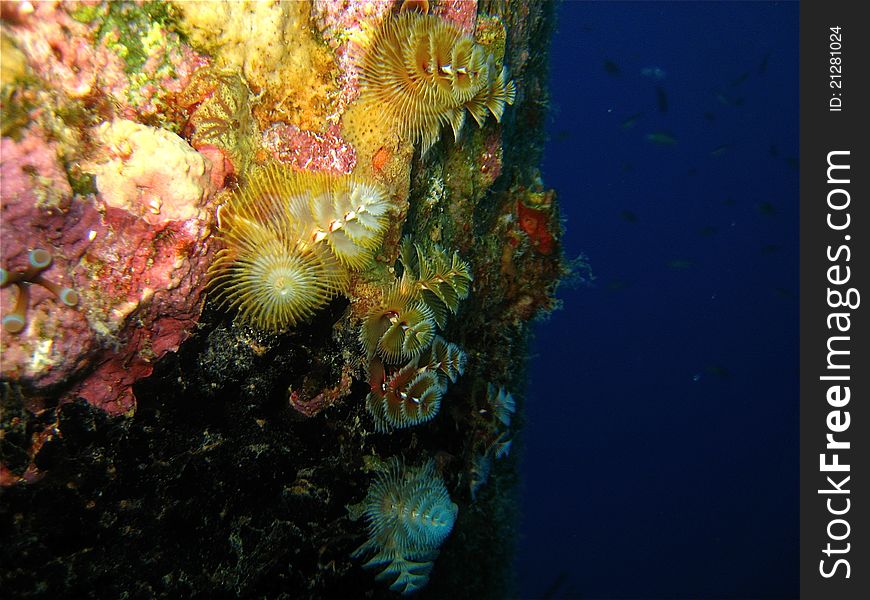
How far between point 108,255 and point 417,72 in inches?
66.4

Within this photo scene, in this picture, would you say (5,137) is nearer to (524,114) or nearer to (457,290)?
(457,290)

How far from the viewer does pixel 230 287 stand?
224 cm

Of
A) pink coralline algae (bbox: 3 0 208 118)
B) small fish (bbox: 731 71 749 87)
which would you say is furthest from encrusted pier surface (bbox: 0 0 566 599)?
small fish (bbox: 731 71 749 87)

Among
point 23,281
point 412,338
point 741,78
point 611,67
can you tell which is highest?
point 741,78

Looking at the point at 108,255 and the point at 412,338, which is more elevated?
the point at 108,255

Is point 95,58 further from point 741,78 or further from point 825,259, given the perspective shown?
point 741,78

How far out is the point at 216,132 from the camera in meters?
2.35

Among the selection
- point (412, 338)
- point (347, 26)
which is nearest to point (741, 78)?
point (347, 26)

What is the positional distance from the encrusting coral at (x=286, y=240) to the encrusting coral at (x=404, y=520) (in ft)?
4.35

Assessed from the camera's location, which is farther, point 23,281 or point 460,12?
point 460,12

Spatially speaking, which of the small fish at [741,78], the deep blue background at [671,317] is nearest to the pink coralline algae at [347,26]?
the small fish at [741,78]

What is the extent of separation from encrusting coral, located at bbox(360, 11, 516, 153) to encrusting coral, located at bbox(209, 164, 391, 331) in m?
0.50

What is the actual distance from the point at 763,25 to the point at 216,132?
64622 millimetres

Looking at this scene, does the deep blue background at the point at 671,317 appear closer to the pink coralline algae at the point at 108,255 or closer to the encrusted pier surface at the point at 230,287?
the encrusted pier surface at the point at 230,287
